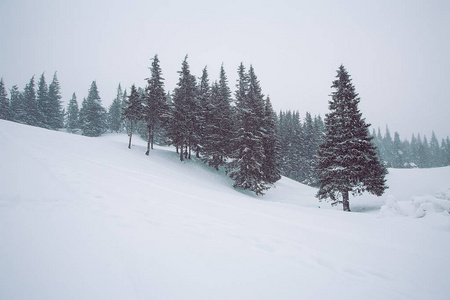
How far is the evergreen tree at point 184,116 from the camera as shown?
2580cm

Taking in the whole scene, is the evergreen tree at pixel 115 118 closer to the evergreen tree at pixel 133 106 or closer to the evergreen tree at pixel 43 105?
the evergreen tree at pixel 43 105

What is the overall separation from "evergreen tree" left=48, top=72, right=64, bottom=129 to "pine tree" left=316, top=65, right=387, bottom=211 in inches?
2495

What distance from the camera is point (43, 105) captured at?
158 ft

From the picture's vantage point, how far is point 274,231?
192 inches

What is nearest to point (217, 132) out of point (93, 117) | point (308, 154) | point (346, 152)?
point (346, 152)

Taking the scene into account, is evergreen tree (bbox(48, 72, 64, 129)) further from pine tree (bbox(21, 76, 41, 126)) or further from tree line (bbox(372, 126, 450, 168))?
tree line (bbox(372, 126, 450, 168))

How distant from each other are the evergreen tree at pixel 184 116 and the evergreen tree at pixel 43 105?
4222 centimetres

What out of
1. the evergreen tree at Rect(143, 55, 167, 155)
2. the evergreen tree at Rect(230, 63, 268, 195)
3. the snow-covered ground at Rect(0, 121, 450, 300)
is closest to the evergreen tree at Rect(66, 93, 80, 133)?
the evergreen tree at Rect(143, 55, 167, 155)

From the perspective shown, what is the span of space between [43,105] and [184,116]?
46992 mm

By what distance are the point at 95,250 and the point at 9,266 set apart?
0.87m

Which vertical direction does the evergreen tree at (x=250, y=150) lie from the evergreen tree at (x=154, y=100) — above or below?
below

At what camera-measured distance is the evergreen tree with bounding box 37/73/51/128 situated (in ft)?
152

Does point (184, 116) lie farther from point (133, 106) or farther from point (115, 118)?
point (115, 118)

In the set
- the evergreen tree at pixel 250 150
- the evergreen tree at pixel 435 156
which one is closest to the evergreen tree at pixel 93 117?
the evergreen tree at pixel 250 150
